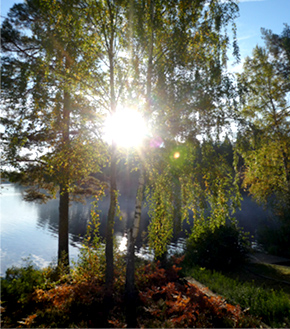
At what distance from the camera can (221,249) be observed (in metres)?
10.8

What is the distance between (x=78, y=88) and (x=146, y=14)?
9.93 ft

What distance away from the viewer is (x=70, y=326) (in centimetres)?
584

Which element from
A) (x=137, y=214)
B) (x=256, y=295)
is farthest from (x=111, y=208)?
(x=256, y=295)

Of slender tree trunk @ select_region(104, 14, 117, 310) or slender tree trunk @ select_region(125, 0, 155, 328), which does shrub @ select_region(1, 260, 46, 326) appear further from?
slender tree trunk @ select_region(125, 0, 155, 328)

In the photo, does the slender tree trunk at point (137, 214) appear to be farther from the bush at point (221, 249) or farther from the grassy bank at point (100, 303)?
the bush at point (221, 249)

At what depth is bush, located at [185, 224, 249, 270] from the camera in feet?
35.2

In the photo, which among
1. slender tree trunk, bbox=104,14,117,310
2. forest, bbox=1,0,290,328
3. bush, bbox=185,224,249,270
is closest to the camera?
forest, bbox=1,0,290,328

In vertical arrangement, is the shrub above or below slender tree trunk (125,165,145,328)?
below

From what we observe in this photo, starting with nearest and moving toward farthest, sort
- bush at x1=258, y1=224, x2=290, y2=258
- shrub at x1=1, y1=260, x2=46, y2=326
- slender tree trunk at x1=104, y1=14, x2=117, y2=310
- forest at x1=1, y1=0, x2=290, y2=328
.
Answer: forest at x1=1, y1=0, x2=290, y2=328 → shrub at x1=1, y1=260, x2=46, y2=326 → slender tree trunk at x1=104, y1=14, x2=117, y2=310 → bush at x1=258, y1=224, x2=290, y2=258

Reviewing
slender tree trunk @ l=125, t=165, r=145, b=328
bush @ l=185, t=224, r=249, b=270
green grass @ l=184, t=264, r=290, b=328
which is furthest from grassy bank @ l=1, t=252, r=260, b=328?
bush @ l=185, t=224, r=249, b=270

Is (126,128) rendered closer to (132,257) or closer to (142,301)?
(132,257)

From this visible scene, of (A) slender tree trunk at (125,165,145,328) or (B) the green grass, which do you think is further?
(A) slender tree trunk at (125,165,145,328)

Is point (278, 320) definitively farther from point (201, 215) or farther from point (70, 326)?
point (70, 326)

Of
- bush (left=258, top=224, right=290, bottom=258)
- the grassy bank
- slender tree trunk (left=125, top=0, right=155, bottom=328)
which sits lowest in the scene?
bush (left=258, top=224, right=290, bottom=258)
